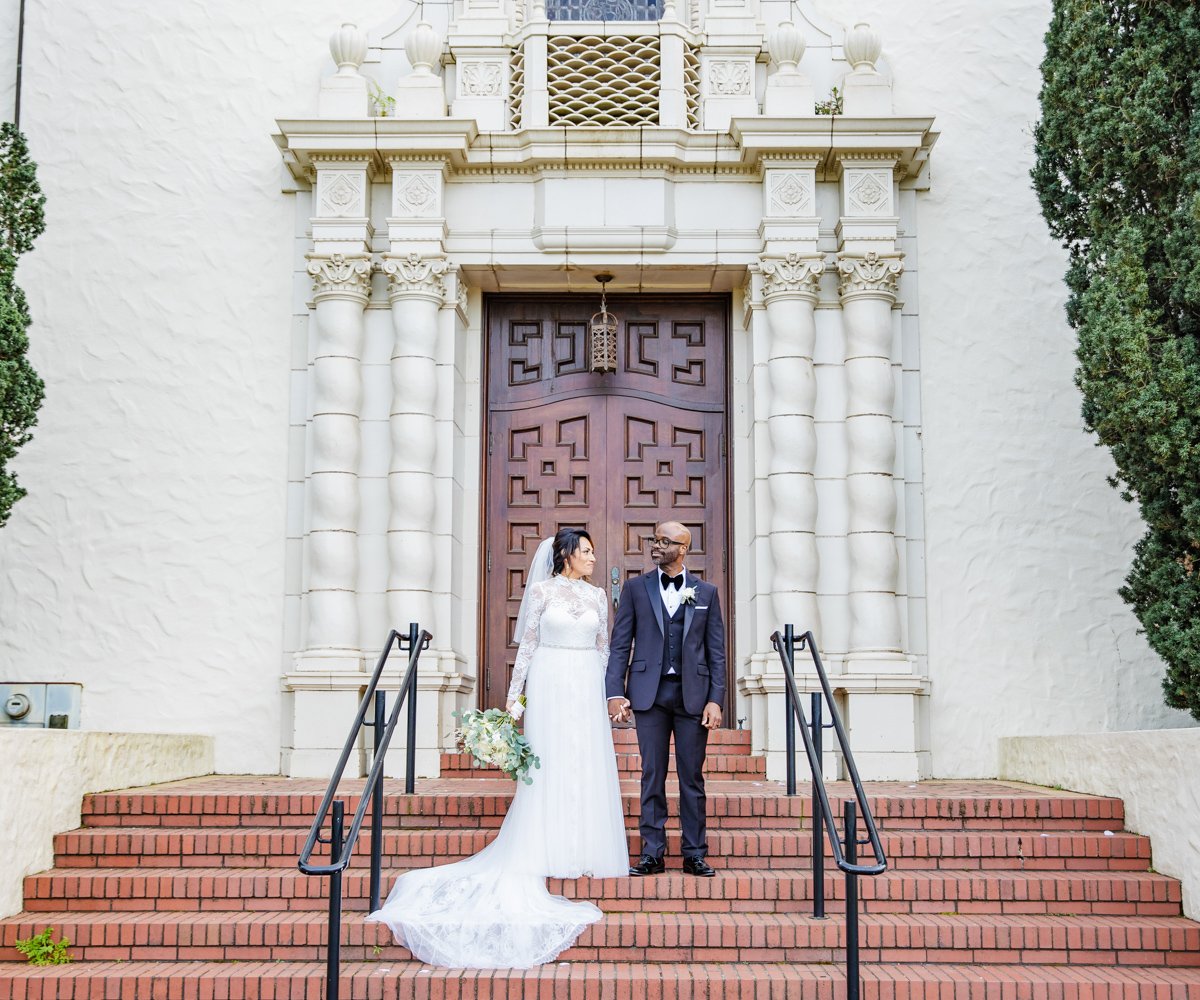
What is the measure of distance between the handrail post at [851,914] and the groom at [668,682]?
3.33 feet

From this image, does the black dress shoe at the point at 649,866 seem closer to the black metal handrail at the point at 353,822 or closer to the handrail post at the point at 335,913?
the black metal handrail at the point at 353,822

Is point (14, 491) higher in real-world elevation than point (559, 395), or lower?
lower

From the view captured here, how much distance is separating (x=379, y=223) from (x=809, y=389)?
3.35 m

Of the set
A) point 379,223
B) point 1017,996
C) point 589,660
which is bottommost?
point 1017,996

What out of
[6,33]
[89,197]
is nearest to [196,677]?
[89,197]

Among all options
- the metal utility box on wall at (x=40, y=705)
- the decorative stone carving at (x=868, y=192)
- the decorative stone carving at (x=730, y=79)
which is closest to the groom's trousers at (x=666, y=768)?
the metal utility box on wall at (x=40, y=705)

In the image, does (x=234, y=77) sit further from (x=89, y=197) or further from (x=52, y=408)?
(x=52, y=408)

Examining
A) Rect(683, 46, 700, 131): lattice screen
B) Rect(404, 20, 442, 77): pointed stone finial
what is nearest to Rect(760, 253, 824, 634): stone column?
Rect(683, 46, 700, 131): lattice screen

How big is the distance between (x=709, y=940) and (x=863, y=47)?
649 centimetres

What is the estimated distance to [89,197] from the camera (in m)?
9.98

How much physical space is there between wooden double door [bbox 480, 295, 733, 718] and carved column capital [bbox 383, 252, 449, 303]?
34.3 inches

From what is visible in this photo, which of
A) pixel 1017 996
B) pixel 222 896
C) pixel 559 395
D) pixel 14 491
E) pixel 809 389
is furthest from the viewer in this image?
pixel 559 395

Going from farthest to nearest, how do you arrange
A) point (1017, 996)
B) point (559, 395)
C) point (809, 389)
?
point (559, 395), point (809, 389), point (1017, 996)

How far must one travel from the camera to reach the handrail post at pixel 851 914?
5.66 meters
